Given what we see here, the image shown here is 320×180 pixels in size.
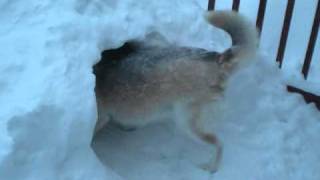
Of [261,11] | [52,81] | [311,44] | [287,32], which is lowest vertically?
[311,44]

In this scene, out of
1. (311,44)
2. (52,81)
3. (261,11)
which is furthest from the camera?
(311,44)

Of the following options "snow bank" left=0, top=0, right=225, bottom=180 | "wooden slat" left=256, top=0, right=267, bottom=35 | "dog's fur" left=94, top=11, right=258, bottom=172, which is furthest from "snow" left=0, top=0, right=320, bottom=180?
"wooden slat" left=256, top=0, right=267, bottom=35

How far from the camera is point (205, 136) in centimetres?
375

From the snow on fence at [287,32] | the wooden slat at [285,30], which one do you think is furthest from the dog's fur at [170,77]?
the wooden slat at [285,30]

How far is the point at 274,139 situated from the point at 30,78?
1951mm

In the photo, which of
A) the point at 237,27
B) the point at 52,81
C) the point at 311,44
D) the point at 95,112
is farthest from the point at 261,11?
the point at 52,81

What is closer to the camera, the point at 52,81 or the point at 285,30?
the point at 52,81

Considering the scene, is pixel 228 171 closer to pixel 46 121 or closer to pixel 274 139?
pixel 274 139

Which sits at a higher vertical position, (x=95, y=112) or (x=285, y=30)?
(x=95, y=112)

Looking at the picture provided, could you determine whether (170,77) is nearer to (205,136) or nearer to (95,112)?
(205,136)

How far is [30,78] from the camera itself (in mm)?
3180

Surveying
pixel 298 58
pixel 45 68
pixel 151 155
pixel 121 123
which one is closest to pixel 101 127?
pixel 121 123

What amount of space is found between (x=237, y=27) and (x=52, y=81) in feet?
4.06

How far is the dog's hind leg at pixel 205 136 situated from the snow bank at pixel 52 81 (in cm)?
65
